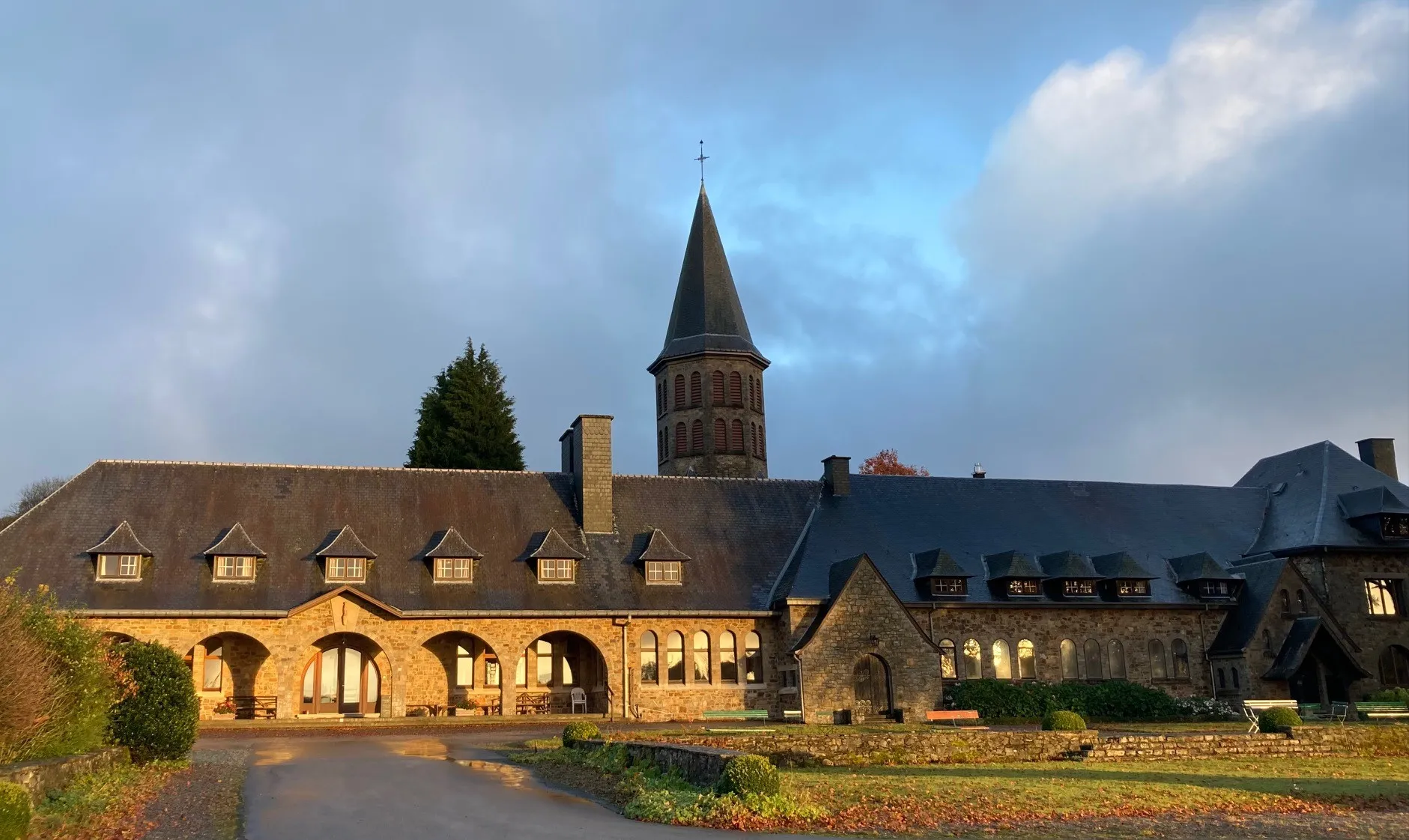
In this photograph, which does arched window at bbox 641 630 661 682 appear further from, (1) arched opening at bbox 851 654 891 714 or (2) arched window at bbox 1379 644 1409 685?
(2) arched window at bbox 1379 644 1409 685

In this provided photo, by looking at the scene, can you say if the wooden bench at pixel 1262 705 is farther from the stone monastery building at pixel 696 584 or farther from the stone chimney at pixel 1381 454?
the stone chimney at pixel 1381 454

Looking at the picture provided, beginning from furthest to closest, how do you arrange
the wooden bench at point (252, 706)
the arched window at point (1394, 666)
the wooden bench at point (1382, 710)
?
1. the arched window at point (1394, 666)
2. the wooden bench at point (252, 706)
3. the wooden bench at point (1382, 710)

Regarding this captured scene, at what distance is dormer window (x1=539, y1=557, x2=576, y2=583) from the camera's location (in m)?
33.4

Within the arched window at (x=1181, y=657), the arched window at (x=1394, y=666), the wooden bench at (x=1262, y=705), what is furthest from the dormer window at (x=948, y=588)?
the arched window at (x=1394, y=666)

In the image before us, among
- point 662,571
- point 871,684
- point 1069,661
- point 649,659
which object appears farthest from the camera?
point 1069,661

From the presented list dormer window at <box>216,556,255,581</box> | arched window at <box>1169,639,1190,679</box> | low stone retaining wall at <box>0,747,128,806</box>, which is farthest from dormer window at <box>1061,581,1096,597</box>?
low stone retaining wall at <box>0,747,128,806</box>

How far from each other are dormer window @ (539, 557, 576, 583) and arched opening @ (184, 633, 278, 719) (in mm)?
7488

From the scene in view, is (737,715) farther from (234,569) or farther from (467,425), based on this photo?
(467,425)

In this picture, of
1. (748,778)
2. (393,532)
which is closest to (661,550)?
(393,532)

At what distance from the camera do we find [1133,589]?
36188 mm

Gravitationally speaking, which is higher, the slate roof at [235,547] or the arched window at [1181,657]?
the slate roof at [235,547]

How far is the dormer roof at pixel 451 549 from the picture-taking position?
32625 mm

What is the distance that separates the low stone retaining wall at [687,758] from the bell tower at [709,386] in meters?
29.4

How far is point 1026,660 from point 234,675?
72.2 feet
